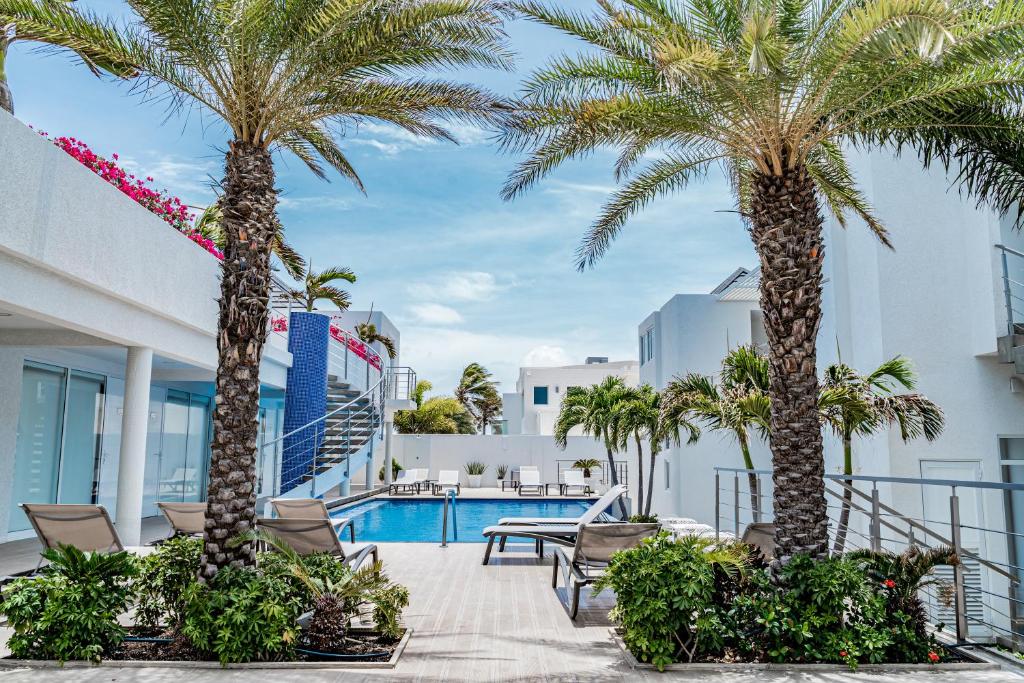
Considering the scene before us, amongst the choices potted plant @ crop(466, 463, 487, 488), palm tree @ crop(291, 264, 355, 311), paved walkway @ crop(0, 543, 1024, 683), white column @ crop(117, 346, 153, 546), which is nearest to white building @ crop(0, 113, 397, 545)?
white column @ crop(117, 346, 153, 546)

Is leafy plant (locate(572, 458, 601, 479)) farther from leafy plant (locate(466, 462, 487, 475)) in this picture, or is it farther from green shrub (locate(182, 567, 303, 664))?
green shrub (locate(182, 567, 303, 664))

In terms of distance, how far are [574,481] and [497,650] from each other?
22.2 metres

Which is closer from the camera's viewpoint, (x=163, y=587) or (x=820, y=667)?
(x=820, y=667)

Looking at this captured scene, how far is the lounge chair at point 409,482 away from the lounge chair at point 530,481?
3.57 metres

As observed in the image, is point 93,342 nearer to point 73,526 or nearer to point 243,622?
point 73,526

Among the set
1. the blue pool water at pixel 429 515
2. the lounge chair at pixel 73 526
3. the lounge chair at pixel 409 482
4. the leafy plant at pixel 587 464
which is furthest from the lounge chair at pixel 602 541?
the leafy plant at pixel 587 464

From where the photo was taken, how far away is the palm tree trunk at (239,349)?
6.18 m

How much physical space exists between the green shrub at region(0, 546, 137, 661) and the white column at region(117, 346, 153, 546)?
541 cm

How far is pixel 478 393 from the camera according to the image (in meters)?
46.2

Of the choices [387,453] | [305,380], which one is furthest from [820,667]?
[387,453]

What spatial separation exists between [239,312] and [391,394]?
19434 mm

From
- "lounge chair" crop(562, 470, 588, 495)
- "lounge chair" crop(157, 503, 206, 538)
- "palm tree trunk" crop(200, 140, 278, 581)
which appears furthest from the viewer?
"lounge chair" crop(562, 470, 588, 495)

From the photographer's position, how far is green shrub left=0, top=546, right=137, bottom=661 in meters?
5.34

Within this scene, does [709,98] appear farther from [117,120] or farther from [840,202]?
[117,120]
